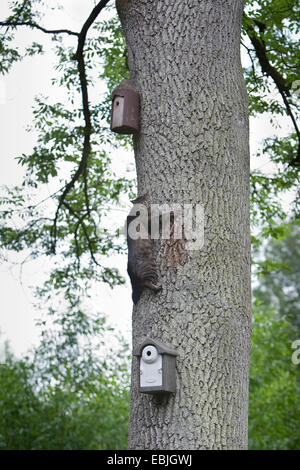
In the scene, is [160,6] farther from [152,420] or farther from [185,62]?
[152,420]

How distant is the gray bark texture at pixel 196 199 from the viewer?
7.23ft

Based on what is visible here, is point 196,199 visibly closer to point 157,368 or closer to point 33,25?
point 157,368

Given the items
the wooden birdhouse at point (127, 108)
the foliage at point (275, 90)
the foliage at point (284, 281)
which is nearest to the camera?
the wooden birdhouse at point (127, 108)

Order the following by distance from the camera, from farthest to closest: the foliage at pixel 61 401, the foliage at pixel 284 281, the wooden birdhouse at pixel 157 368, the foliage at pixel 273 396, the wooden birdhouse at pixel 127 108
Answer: the foliage at pixel 284 281 → the foliage at pixel 273 396 → the foliage at pixel 61 401 → the wooden birdhouse at pixel 127 108 → the wooden birdhouse at pixel 157 368

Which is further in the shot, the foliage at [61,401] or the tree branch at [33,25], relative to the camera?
the foliage at [61,401]

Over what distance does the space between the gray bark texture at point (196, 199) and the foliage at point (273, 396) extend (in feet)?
20.5

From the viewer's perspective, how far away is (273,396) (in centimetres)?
845

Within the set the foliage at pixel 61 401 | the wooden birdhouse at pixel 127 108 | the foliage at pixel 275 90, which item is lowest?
the foliage at pixel 61 401

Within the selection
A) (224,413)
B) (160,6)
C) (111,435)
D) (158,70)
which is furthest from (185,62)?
(111,435)

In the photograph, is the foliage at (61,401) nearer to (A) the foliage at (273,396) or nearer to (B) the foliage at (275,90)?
(A) the foliage at (273,396)

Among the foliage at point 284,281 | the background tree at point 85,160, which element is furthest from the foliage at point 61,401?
the foliage at point 284,281

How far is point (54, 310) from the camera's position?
6.82 m

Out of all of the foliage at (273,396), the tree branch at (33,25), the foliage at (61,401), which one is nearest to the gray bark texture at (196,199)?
the tree branch at (33,25)

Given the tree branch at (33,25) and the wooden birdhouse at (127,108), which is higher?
the tree branch at (33,25)
